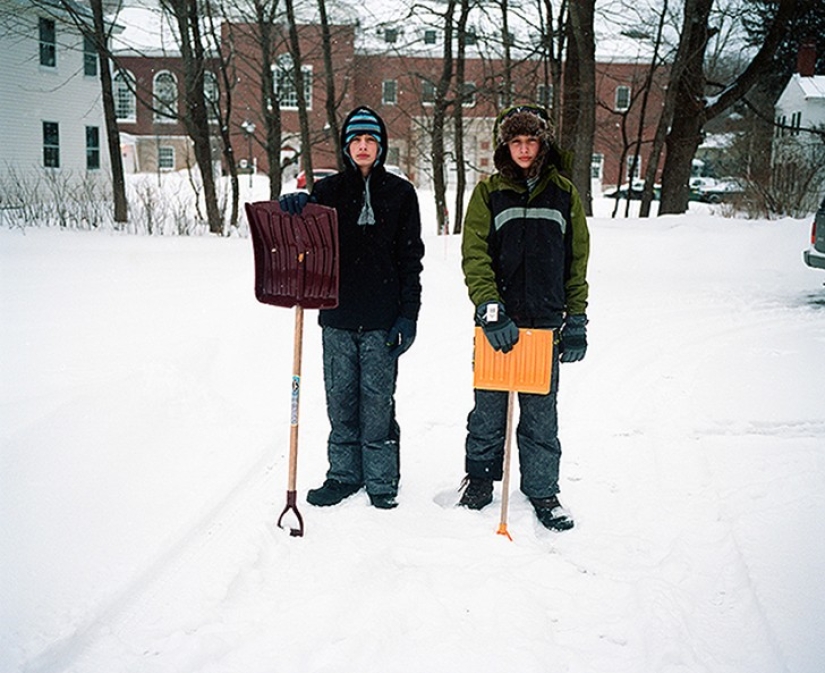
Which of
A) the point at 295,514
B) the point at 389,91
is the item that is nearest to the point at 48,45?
the point at 389,91

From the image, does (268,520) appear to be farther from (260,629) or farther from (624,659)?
(624,659)

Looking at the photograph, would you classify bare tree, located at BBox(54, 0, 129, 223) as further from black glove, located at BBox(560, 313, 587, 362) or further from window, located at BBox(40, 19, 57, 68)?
black glove, located at BBox(560, 313, 587, 362)

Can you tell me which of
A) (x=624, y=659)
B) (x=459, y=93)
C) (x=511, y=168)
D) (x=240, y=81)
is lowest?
(x=624, y=659)

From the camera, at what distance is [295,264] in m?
3.83

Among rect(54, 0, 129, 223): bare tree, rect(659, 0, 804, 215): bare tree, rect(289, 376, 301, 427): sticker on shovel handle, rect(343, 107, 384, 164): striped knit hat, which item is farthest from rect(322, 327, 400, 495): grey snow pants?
rect(659, 0, 804, 215): bare tree

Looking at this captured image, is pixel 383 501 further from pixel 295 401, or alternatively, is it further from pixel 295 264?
pixel 295 264

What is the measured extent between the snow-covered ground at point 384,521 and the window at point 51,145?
20985 mm

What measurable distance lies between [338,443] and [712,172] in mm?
53481

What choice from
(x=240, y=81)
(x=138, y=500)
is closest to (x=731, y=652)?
(x=138, y=500)

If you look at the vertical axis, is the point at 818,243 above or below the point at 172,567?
above

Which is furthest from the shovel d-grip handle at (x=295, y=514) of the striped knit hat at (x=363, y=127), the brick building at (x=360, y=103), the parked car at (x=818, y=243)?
the brick building at (x=360, y=103)

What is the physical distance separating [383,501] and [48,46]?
2695 centimetres

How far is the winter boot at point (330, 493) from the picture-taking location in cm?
415

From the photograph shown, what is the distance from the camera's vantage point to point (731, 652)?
9.64ft
